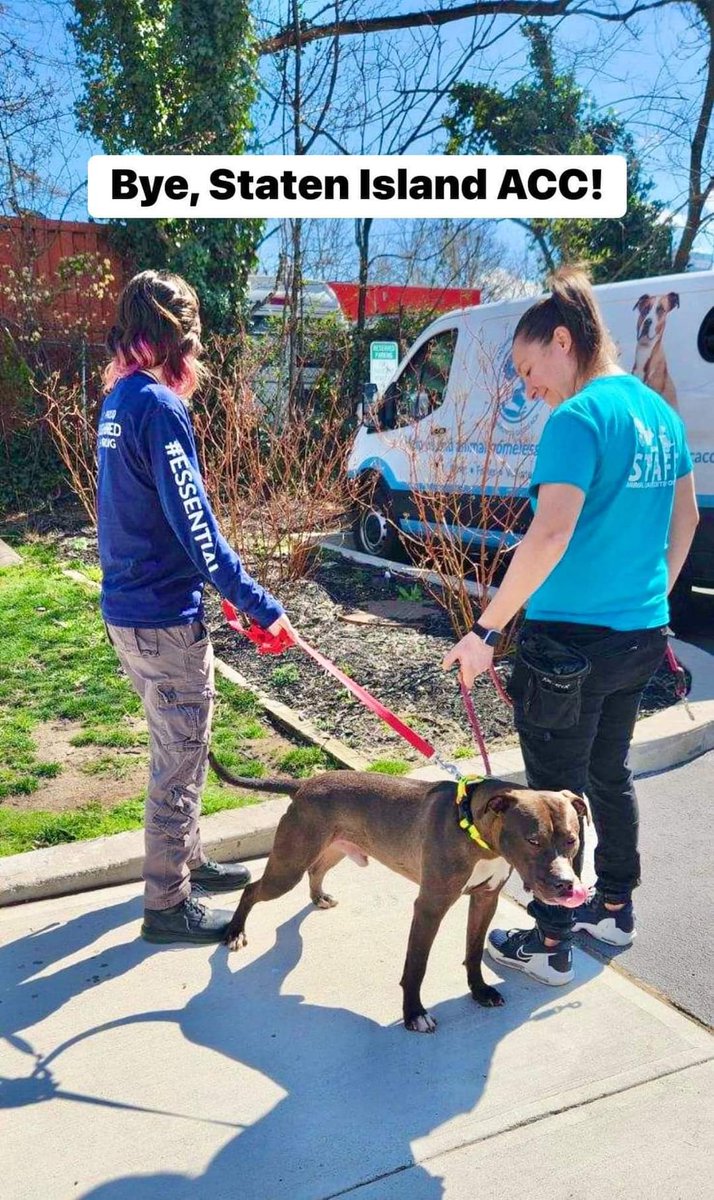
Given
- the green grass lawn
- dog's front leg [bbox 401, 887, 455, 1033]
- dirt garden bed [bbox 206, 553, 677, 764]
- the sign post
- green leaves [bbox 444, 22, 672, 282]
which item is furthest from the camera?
green leaves [bbox 444, 22, 672, 282]

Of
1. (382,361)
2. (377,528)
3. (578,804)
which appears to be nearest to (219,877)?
(578,804)

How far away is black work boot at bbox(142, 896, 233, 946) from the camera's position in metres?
3.18

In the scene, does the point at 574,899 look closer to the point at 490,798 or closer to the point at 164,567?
the point at 490,798

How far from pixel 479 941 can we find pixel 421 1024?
301 millimetres

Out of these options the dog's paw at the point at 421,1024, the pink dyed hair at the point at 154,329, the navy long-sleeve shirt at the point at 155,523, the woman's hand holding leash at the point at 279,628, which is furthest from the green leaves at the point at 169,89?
the dog's paw at the point at 421,1024

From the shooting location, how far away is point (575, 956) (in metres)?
3.21

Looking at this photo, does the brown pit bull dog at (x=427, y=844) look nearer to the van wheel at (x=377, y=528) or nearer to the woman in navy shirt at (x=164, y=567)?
the woman in navy shirt at (x=164, y=567)

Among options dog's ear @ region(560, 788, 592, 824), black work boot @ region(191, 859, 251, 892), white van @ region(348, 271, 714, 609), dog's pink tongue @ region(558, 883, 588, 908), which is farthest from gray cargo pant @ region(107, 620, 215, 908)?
white van @ region(348, 271, 714, 609)

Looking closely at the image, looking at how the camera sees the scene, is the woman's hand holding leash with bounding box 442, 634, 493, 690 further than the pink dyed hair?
No

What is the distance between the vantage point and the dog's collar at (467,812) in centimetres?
261

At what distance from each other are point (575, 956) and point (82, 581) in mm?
5706

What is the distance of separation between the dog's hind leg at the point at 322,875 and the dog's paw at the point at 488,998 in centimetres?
64

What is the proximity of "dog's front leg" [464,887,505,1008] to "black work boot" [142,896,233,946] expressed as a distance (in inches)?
33.9

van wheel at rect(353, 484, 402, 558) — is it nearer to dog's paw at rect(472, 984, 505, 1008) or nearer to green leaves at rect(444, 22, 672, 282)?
dog's paw at rect(472, 984, 505, 1008)
